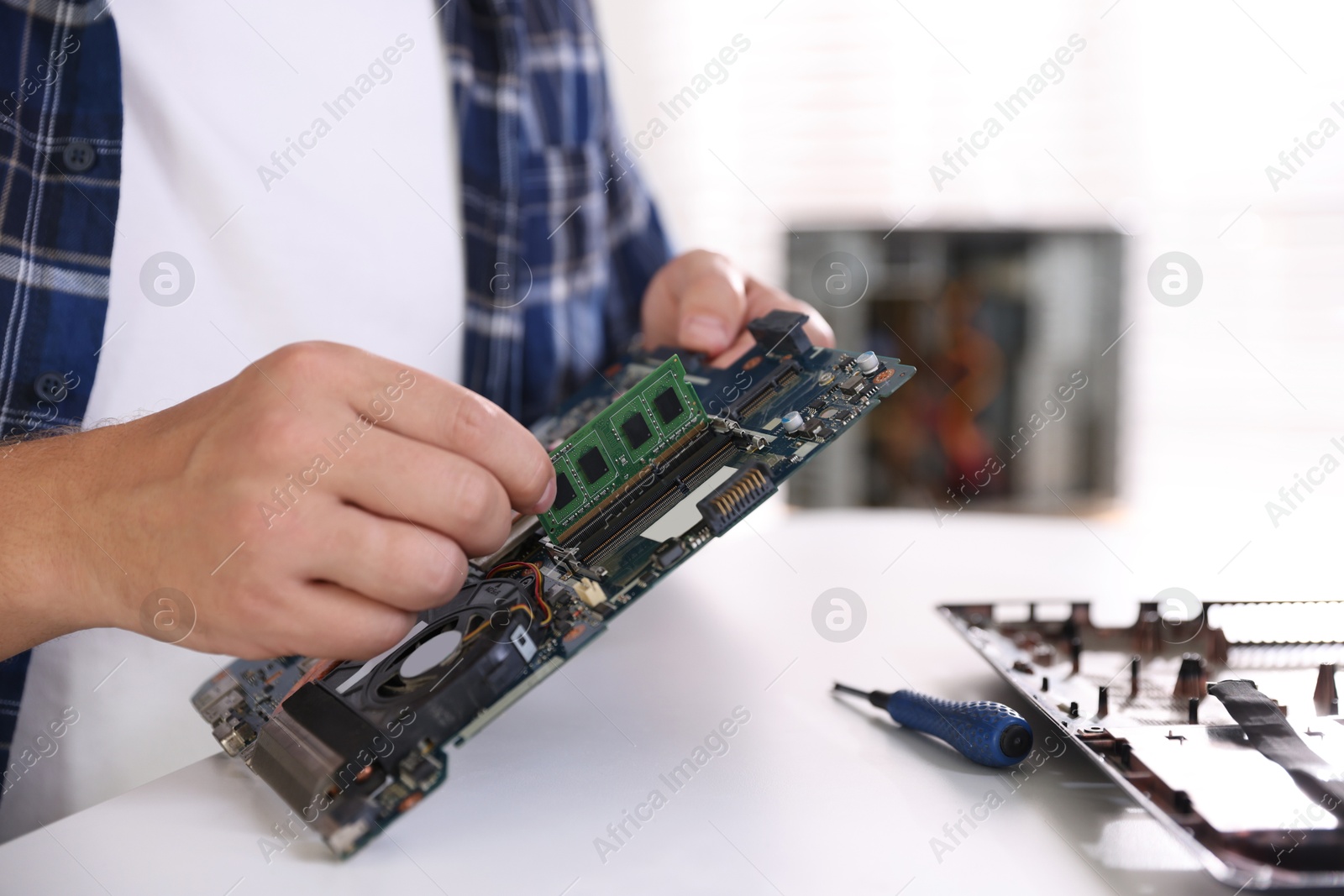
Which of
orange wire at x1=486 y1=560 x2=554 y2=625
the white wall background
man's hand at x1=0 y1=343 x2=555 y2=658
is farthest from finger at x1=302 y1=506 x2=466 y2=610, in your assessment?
the white wall background

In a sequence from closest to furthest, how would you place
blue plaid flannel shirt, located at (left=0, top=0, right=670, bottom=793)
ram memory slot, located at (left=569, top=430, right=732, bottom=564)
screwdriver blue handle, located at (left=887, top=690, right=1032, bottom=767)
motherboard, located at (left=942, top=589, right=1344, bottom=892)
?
motherboard, located at (left=942, top=589, right=1344, bottom=892) < screwdriver blue handle, located at (left=887, top=690, right=1032, bottom=767) < ram memory slot, located at (left=569, top=430, right=732, bottom=564) < blue plaid flannel shirt, located at (left=0, top=0, right=670, bottom=793)

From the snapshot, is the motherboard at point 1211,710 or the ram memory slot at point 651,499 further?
the ram memory slot at point 651,499

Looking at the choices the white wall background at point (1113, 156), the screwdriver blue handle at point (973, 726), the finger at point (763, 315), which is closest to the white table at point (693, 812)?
the screwdriver blue handle at point (973, 726)

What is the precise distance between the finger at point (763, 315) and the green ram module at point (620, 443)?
288 millimetres

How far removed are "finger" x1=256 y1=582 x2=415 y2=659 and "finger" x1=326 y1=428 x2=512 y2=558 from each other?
0.10 metres

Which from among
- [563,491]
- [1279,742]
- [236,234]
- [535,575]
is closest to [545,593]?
[535,575]

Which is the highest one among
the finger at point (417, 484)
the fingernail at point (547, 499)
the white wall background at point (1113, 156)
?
the white wall background at point (1113, 156)

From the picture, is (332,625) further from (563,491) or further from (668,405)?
(668,405)

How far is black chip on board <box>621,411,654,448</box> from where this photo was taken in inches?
45.4

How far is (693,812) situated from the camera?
0.94 m

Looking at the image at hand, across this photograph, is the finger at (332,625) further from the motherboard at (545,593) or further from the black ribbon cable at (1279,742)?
the black ribbon cable at (1279,742)

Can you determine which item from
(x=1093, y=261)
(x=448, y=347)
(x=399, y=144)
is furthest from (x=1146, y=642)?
(x=1093, y=261)

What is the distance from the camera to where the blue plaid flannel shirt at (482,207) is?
49.7 inches

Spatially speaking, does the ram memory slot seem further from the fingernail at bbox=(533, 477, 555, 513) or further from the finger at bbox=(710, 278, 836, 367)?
the finger at bbox=(710, 278, 836, 367)
